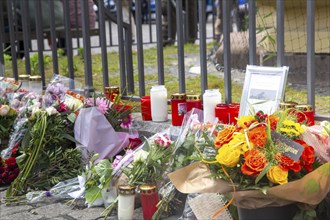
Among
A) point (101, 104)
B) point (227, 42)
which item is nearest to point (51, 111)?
point (101, 104)

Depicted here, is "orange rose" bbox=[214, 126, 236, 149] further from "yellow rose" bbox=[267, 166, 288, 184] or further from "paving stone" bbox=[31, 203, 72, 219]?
"paving stone" bbox=[31, 203, 72, 219]

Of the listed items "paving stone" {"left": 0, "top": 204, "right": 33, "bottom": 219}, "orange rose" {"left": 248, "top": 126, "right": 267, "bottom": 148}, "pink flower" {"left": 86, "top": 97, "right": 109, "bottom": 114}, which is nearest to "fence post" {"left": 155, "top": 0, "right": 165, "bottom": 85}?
"pink flower" {"left": 86, "top": 97, "right": 109, "bottom": 114}

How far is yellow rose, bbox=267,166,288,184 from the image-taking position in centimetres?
260

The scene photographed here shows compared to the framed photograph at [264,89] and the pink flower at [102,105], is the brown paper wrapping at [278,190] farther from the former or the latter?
the pink flower at [102,105]

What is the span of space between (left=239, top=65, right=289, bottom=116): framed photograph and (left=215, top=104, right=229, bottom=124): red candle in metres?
0.10

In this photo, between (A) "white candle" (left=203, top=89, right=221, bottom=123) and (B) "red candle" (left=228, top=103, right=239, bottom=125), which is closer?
(B) "red candle" (left=228, top=103, right=239, bottom=125)

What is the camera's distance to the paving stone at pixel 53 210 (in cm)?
360

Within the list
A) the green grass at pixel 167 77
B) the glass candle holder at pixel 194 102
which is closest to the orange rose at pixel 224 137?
the glass candle holder at pixel 194 102

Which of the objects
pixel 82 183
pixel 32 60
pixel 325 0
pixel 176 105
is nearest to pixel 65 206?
pixel 82 183

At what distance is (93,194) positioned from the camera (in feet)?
11.7

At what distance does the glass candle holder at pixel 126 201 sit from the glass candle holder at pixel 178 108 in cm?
84

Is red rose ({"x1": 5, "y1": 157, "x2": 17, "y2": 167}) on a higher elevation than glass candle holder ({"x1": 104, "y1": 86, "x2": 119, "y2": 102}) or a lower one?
lower

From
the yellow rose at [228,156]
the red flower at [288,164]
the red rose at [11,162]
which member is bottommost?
the red rose at [11,162]

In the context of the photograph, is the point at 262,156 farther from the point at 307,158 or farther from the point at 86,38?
the point at 86,38
